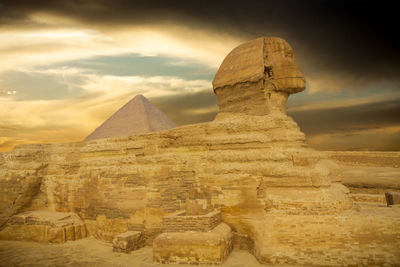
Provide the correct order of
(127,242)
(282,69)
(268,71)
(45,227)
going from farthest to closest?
(45,227) → (268,71) → (282,69) → (127,242)

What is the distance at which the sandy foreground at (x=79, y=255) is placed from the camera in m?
6.86

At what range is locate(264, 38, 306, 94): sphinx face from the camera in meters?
8.30

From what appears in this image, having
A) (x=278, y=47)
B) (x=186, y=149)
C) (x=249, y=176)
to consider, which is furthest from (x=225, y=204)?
(x=278, y=47)

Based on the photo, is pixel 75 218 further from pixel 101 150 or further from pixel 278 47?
pixel 278 47

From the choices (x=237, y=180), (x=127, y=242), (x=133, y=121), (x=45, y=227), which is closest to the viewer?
(x=237, y=180)

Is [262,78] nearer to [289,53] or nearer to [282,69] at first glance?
[282,69]

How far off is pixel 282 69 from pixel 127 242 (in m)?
6.38

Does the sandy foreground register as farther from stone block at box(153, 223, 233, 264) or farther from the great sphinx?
the great sphinx

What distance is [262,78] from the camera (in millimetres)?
8078

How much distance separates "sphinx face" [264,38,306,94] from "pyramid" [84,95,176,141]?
9.93 m

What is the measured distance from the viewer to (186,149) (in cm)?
893

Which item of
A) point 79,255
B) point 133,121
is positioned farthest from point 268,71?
point 133,121

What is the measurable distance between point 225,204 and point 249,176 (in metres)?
0.97

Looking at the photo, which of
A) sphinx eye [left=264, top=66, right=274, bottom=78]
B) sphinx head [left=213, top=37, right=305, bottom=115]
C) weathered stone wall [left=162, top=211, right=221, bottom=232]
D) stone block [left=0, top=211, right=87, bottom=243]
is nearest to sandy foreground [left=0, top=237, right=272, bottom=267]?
stone block [left=0, top=211, right=87, bottom=243]
